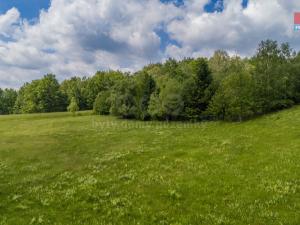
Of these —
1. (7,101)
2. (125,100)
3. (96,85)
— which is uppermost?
(96,85)

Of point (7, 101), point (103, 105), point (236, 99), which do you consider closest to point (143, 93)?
point (103, 105)

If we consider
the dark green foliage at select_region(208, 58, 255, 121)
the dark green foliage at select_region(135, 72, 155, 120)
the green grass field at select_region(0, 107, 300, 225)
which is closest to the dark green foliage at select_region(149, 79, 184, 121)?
the dark green foliage at select_region(135, 72, 155, 120)

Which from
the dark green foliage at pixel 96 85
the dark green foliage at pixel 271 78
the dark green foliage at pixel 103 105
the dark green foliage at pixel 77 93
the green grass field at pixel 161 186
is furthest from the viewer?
the dark green foliage at pixel 77 93

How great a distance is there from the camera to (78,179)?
18672 mm

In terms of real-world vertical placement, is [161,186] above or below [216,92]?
below

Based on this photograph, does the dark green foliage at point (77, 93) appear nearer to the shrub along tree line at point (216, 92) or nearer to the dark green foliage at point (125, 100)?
the shrub along tree line at point (216, 92)

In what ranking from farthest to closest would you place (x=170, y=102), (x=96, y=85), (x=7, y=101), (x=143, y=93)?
1. (x=7, y=101)
2. (x=96, y=85)
3. (x=143, y=93)
4. (x=170, y=102)

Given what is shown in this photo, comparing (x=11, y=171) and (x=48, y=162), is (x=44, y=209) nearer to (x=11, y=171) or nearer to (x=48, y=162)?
(x=11, y=171)

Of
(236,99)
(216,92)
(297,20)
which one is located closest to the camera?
(297,20)

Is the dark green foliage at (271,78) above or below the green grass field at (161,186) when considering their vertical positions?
above

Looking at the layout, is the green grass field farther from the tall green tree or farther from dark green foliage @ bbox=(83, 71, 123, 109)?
dark green foliage @ bbox=(83, 71, 123, 109)

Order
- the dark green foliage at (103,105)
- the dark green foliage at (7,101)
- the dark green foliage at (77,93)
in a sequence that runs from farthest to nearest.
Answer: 1. the dark green foliage at (7,101)
2. the dark green foliage at (77,93)
3. the dark green foliage at (103,105)

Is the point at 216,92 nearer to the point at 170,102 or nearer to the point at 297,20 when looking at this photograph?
the point at 170,102

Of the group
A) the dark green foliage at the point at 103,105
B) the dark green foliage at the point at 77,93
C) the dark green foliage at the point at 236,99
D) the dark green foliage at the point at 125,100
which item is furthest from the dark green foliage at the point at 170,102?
the dark green foliage at the point at 77,93
